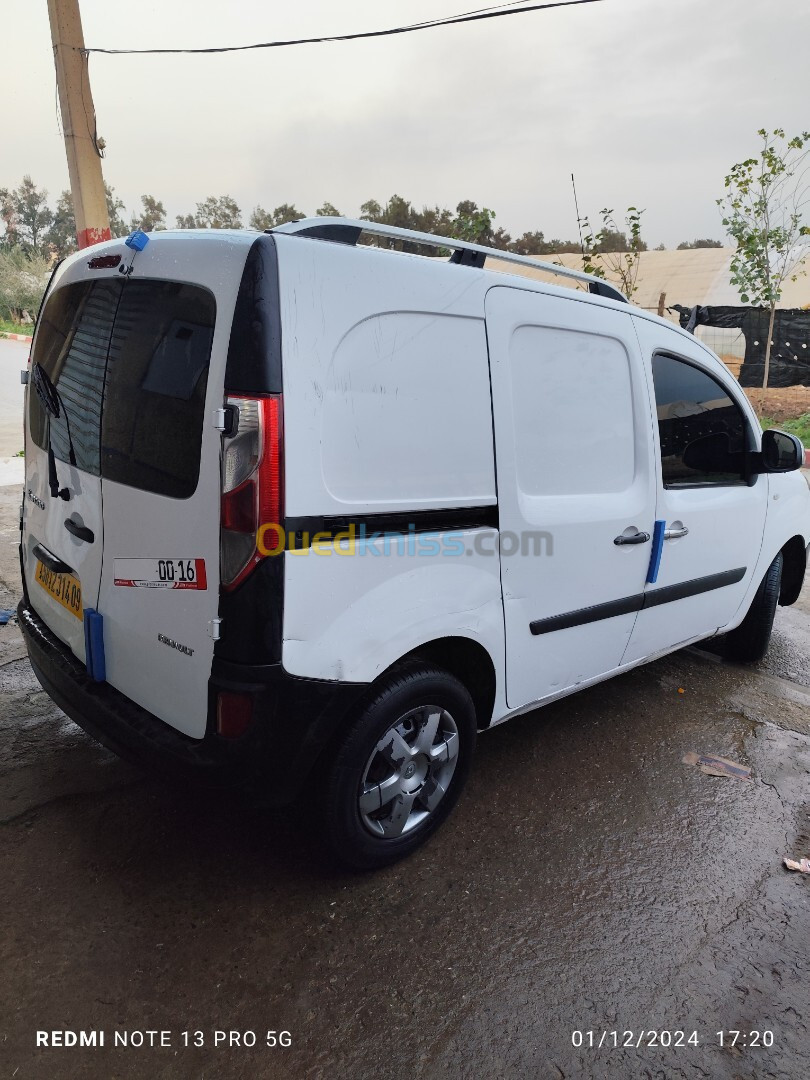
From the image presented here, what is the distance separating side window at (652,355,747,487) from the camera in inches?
115

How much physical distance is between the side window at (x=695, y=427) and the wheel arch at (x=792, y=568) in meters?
0.94

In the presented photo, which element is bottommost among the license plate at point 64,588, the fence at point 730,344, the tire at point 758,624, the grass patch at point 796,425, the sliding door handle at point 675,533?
the tire at point 758,624

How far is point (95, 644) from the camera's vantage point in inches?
84.2

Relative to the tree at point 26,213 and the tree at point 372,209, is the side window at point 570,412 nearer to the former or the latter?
the tree at point 372,209

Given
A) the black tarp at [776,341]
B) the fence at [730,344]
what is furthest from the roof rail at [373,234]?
the fence at [730,344]

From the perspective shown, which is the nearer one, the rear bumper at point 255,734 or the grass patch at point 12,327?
the rear bumper at point 255,734

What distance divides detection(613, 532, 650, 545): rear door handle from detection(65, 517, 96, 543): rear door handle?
1.83m

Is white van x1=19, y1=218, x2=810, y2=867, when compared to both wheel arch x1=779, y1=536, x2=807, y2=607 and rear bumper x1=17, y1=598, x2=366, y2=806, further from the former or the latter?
wheel arch x1=779, y1=536, x2=807, y2=607

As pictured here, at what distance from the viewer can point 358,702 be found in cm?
201

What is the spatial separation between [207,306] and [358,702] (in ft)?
3.74

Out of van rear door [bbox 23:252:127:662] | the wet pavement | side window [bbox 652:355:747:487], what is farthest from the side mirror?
van rear door [bbox 23:252:127:662]

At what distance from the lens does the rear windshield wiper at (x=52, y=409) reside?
226 cm

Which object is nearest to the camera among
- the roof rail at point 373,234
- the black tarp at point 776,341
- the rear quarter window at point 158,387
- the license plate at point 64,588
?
the rear quarter window at point 158,387

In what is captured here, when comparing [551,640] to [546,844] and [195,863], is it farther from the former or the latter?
[195,863]
